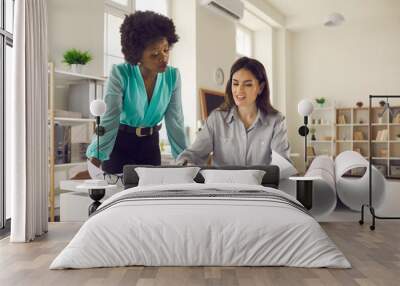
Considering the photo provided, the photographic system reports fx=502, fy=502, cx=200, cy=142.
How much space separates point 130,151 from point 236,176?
3.92 feet

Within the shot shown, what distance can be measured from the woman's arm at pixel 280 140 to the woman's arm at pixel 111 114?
66.8 inches

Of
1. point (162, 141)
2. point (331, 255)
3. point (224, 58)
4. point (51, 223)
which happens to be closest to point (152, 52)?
point (162, 141)

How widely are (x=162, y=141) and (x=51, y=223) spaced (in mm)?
1512

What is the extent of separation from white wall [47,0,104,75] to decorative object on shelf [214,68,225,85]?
2717 millimetres

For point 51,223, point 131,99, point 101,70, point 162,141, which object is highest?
point 101,70

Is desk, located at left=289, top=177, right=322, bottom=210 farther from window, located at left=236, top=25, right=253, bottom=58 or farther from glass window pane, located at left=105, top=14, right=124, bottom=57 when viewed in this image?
window, located at left=236, top=25, right=253, bottom=58

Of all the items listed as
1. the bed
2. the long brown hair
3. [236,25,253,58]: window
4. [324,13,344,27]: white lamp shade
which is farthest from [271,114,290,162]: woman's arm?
[236,25,253,58]: window

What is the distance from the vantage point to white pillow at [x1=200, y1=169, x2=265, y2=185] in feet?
16.0

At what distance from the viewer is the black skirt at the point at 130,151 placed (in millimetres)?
5293

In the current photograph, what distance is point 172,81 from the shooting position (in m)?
5.68

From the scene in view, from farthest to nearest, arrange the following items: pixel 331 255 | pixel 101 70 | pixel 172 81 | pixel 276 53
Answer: pixel 276 53 → pixel 101 70 → pixel 172 81 → pixel 331 255

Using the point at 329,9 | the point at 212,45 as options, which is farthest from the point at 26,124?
the point at 329,9

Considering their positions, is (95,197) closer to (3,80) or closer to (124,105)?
(124,105)

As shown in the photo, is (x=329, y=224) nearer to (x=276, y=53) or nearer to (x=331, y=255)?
(x=331, y=255)
